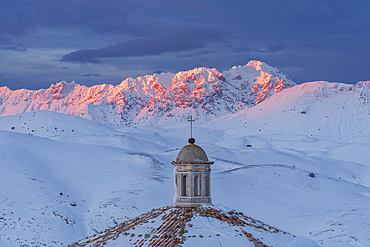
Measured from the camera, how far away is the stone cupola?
18406 millimetres

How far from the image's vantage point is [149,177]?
191 feet

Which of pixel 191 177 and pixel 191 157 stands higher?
pixel 191 157

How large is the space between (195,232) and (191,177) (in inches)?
96.7

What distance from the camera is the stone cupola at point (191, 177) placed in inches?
725

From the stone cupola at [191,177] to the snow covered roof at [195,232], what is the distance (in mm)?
352

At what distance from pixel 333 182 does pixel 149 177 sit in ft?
75.8

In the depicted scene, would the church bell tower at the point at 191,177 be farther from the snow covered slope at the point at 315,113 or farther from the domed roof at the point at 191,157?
the snow covered slope at the point at 315,113

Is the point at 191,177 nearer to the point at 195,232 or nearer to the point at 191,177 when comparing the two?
the point at 191,177

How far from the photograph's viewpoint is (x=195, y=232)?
16.6 m

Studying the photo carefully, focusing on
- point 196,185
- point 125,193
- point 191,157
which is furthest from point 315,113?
point 191,157

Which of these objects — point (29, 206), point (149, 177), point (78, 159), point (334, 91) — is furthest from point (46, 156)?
point (334, 91)

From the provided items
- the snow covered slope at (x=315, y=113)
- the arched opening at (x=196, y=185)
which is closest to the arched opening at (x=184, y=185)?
the arched opening at (x=196, y=185)

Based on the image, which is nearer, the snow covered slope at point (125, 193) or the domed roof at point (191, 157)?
the domed roof at point (191, 157)

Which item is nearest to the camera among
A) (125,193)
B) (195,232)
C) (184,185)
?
(195,232)
